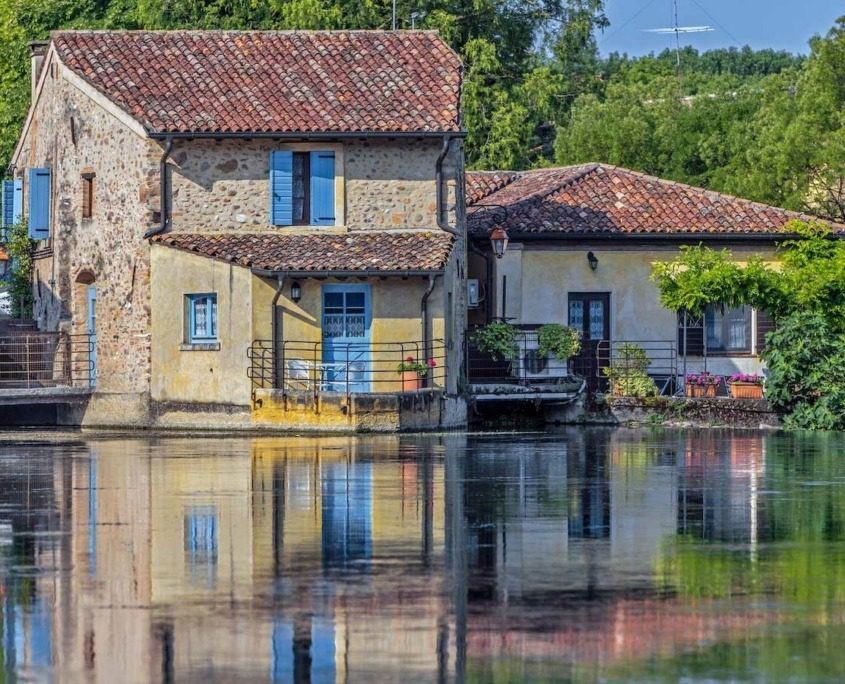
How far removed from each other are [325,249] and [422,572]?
2278 cm

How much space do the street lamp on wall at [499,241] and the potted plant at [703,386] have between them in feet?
15.7

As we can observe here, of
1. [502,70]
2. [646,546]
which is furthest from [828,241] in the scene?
[646,546]

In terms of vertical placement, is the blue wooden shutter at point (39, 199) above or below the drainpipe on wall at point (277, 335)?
above

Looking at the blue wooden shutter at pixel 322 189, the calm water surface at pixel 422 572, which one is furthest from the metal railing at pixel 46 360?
the calm water surface at pixel 422 572

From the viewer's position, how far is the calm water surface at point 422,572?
1163cm

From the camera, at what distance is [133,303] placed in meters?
39.1

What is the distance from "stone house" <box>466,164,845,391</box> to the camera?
4219 cm

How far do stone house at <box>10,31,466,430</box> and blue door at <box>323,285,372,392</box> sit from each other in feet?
0.13

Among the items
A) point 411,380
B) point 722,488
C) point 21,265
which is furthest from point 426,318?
point 722,488

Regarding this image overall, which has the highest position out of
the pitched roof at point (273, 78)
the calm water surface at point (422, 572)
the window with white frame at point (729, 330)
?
the pitched roof at point (273, 78)

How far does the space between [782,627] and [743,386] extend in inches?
1068

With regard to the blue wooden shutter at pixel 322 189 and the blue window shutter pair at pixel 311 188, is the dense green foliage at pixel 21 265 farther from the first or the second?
the blue wooden shutter at pixel 322 189

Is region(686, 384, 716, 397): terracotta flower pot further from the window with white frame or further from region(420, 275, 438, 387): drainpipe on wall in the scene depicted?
region(420, 275, 438, 387): drainpipe on wall

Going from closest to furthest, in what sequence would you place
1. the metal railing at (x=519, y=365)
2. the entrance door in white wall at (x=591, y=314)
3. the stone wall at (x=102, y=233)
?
the stone wall at (x=102, y=233) → the metal railing at (x=519, y=365) → the entrance door in white wall at (x=591, y=314)
